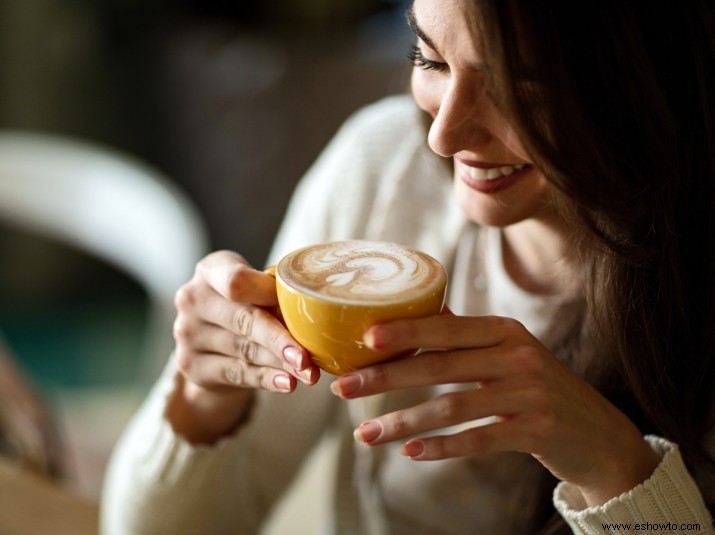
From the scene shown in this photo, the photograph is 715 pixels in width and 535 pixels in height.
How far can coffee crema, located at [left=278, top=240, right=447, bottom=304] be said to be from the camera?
27.5 inches

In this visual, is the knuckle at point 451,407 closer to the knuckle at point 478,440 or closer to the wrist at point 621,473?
the knuckle at point 478,440

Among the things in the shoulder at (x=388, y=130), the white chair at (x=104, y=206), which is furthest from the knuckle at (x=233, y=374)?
the white chair at (x=104, y=206)

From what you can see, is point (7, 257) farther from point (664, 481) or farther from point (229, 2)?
point (664, 481)

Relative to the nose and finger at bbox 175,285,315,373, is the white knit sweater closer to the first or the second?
finger at bbox 175,285,315,373

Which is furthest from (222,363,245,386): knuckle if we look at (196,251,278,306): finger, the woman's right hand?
(196,251,278,306): finger

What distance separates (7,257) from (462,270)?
8.77 feet

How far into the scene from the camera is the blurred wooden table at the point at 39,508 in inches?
40.8

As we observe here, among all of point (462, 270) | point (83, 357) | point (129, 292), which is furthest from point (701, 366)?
point (129, 292)

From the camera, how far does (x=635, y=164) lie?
813mm

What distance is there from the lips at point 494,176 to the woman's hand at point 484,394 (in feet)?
0.67

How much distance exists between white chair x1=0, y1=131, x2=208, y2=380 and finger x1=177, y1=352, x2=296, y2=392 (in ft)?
2.43

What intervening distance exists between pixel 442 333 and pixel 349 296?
0.29ft

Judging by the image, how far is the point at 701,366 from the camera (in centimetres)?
93

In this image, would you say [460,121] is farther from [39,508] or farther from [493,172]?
[39,508]
